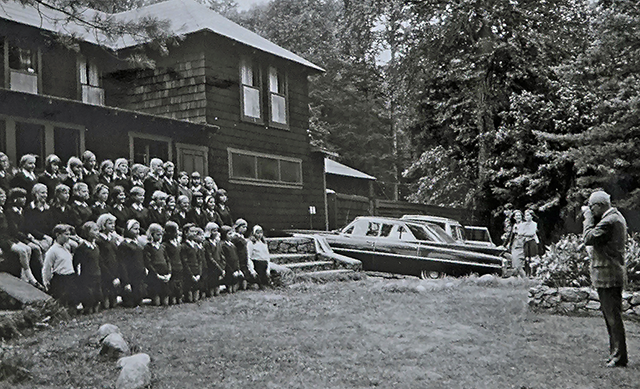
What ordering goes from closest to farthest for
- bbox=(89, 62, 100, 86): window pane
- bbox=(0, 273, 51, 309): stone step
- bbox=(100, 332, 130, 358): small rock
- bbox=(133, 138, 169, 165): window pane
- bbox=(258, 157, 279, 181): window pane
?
1. bbox=(0, 273, 51, 309): stone step
2. bbox=(100, 332, 130, 358): small rock
3. bbox=(133, 138, 169, 165): window pane
4. bbox=(89, 62, 100, 86): window pane
5. bbox=(258, 157, 279, 181): window pane

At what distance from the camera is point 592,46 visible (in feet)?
26.9

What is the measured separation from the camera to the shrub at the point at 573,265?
22.7 feet

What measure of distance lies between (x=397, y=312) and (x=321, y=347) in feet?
3.60

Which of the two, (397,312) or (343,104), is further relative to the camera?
(343,104)

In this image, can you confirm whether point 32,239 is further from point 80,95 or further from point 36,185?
point 80,95

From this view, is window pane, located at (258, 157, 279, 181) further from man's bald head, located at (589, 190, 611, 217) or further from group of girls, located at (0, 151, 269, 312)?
man's bald head, located at (589, 190, 611, 217)

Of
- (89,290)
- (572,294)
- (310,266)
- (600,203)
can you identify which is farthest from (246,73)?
(89,290)

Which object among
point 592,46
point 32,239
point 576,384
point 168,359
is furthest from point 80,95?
point 592,46

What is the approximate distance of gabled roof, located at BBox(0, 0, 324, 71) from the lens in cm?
429

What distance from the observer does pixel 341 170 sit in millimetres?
7645

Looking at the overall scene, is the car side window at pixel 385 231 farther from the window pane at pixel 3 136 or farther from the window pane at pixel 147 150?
the window pane at pixel 3 136

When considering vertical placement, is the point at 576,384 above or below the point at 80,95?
below

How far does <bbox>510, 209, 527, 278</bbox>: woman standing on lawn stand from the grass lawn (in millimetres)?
1373

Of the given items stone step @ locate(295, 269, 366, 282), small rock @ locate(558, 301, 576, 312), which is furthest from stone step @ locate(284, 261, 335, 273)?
small rock @ locate(558, 301, 576, 312)
